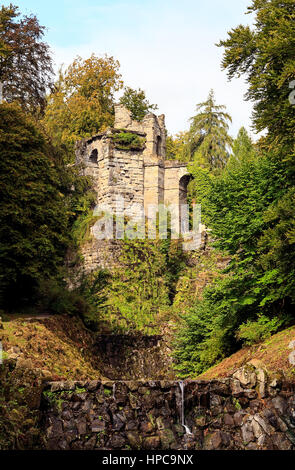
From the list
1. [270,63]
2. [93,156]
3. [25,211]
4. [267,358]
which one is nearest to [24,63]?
[93,156]

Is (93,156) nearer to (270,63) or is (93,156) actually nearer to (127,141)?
(127,141)

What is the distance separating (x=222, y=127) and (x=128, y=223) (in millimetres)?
14472

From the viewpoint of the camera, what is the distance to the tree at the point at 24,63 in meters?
27.4

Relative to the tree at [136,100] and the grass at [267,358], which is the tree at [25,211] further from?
the tree at [136,100]

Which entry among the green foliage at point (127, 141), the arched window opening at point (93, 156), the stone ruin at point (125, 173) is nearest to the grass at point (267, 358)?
the stone ruin at point (125, 173)

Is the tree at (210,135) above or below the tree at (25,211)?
above

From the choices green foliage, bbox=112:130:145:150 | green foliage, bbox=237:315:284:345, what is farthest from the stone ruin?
green foliage, bbox=237:315:284:345

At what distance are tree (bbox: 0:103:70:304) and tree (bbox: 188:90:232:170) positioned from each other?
18872 millimetres

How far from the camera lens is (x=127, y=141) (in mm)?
29359

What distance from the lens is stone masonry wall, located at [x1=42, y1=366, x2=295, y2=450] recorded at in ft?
40.9

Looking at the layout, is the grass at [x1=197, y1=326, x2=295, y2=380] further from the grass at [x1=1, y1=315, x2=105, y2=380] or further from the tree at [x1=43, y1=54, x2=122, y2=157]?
the tree at [x1=43, y1=54, x2=122, y2=157]

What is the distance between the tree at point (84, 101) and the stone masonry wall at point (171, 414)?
26.2m

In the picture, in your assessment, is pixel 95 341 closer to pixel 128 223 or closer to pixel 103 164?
pixel 128 223

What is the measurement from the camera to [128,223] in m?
28.5
